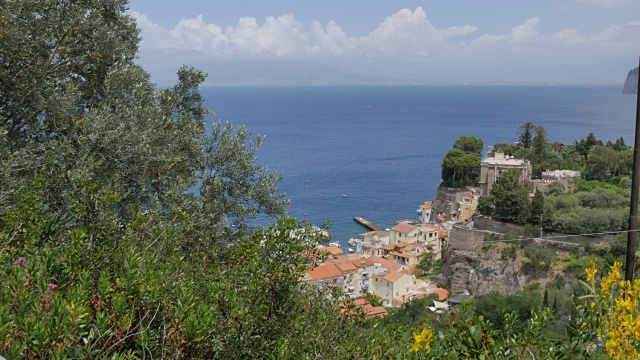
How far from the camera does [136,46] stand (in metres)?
4.93

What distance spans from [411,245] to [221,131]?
29.7m

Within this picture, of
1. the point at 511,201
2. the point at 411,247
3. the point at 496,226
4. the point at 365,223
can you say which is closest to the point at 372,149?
the point at 365,223

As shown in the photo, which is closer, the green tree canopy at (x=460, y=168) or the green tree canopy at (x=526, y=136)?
the green tree canopy at (x=460, y=168)

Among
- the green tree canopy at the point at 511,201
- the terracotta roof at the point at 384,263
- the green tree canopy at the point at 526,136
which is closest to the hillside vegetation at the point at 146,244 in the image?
the green tree canopy at the point at 511,201

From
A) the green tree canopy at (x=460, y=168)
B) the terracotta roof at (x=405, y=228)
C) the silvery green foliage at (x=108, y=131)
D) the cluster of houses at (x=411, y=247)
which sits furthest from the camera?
the green tree canopy at (x=460, y=168)

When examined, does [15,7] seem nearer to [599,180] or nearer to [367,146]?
[599,180]

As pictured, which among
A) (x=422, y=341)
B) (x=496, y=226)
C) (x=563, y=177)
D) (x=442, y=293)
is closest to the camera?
(x=422, y=341)

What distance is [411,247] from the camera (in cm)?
3309

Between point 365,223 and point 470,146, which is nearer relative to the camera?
point 365,223

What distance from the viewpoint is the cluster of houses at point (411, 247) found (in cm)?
2472

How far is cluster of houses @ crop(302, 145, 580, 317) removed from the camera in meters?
24.7

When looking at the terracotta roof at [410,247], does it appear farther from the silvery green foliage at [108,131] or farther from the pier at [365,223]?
the silvery green foliage at [108,131]

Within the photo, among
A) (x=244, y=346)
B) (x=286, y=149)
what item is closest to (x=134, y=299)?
(x=244, y=346)

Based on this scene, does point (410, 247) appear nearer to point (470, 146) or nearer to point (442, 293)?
point (442, 293)
